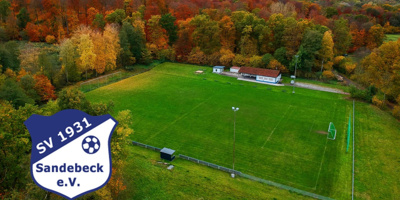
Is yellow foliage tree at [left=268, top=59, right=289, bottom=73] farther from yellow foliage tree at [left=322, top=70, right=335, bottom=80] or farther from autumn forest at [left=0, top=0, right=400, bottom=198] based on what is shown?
yellow foliage tree at [left=322, top=70, right=335, bottom=80]

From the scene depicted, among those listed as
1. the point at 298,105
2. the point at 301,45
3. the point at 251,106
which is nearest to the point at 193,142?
the point at 251,106

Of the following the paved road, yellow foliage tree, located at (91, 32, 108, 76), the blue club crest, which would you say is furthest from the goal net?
yellow foliage tree, located at (91, 32, 108, 76)

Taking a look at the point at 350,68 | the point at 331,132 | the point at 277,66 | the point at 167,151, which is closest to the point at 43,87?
the point at 167,151

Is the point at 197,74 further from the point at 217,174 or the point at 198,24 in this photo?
the point at 217,174

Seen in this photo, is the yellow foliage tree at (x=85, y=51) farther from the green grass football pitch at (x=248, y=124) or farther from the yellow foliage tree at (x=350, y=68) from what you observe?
the yellow foliage tree at (x=350, y=68)

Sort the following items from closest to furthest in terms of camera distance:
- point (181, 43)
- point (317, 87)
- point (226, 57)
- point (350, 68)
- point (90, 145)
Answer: point (90, 145) → point (317, 87) → point (350, 68) → point (226, 57) → point (181, 43)

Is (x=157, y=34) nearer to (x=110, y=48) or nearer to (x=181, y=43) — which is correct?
(x=181, y=43)
